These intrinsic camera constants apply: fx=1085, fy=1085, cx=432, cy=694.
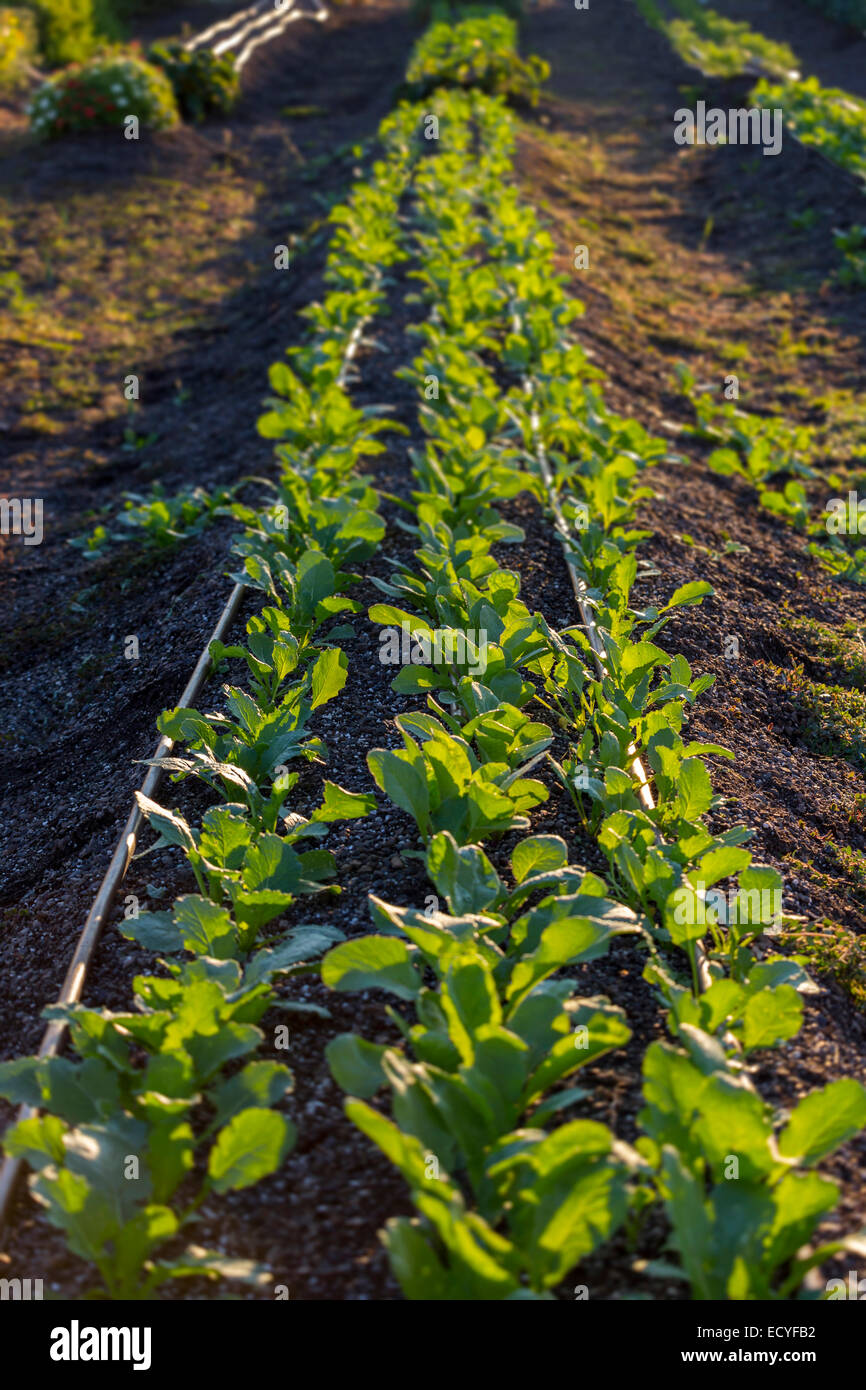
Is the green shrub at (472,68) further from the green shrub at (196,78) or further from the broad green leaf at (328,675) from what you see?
the broad green leaf at (328,675)

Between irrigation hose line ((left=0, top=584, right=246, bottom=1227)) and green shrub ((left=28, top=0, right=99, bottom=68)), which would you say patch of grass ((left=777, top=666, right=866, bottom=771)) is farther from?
green shrub ((left=28, top=0, right=99, bottom=68))

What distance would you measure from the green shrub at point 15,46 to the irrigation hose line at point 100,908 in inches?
537

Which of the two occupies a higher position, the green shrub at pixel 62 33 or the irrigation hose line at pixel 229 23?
the irrigation hose line at pixel 229 23

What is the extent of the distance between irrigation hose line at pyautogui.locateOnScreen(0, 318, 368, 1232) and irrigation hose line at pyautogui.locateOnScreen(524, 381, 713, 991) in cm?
117

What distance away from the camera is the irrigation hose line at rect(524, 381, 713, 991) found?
7.37ft

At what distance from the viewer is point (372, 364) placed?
241 inches

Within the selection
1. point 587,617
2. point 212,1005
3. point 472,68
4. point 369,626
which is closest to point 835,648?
point 587,617

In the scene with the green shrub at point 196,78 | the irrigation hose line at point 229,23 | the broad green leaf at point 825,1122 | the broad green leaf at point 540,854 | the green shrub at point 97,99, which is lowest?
the broad green leaf at point 825,1122

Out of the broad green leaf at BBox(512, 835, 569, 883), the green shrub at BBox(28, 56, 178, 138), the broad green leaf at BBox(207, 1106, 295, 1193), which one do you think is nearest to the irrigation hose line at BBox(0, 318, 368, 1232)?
the broad green leaf at BBox(207, 1106, 295, 1193)

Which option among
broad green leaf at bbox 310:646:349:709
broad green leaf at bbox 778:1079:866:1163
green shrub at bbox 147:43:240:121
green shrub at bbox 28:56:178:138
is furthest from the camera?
green shrub at bbox 147:43:240:121

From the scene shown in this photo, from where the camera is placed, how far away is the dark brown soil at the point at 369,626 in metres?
1.96

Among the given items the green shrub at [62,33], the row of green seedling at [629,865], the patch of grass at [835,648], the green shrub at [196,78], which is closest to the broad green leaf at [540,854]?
the row of green seedling at [629,865]
